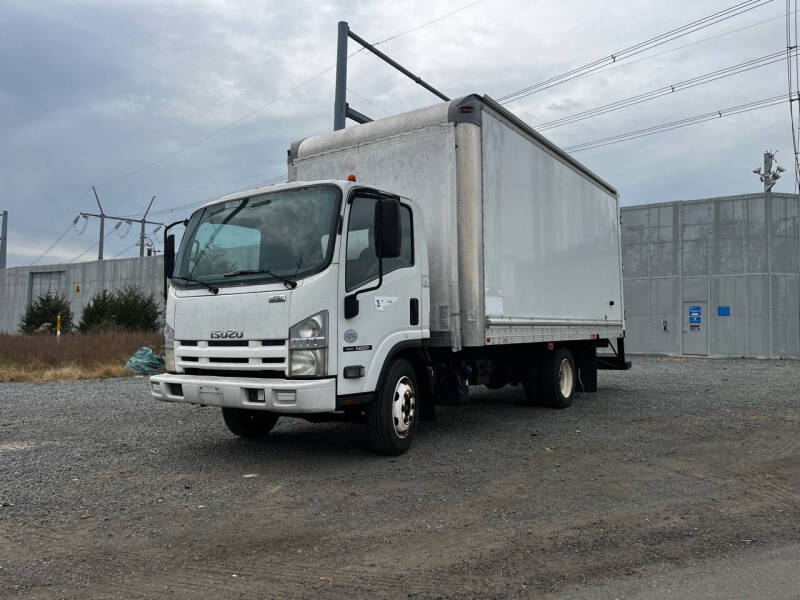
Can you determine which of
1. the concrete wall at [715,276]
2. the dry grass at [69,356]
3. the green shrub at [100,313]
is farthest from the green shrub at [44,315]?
the concrete wall at [715,276]

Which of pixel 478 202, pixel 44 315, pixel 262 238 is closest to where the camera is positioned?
pixel 262 238

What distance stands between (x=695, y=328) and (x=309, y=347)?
20559 mm

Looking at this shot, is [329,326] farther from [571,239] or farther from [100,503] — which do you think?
[571,239]

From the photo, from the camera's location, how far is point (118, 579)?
360 cm

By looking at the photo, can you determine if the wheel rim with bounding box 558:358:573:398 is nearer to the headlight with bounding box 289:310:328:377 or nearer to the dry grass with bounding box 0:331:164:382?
the headlight with bounding box 289:310:328:377

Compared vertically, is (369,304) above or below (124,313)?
below

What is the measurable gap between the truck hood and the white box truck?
1 cm

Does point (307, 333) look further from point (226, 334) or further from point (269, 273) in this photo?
point (226, 334)

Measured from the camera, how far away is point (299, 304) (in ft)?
18.4

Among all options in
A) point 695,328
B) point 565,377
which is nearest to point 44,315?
point 695,328

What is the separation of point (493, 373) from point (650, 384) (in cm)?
622

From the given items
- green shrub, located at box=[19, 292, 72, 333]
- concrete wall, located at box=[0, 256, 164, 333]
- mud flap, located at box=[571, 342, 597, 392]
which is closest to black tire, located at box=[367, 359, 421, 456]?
mud flap, located at box=[571, 342, 597, 392]

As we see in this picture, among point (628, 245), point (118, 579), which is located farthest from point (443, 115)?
point (628, 245)

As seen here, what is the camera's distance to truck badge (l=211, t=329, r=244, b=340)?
5843 mm
